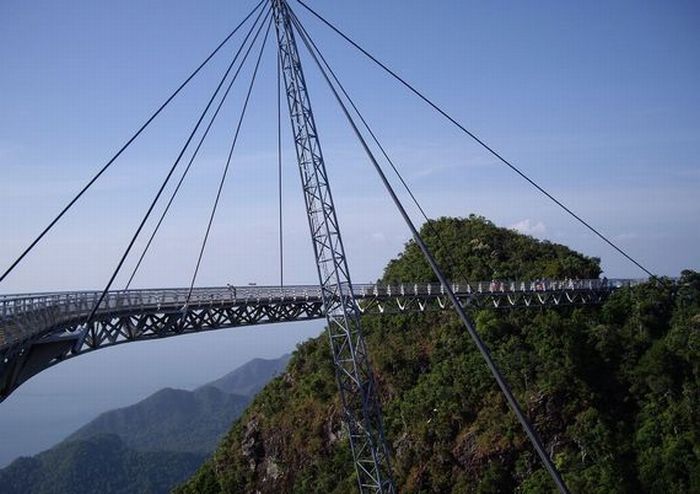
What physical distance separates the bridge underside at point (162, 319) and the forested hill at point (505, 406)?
126 inches

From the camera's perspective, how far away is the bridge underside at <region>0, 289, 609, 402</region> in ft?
50.7

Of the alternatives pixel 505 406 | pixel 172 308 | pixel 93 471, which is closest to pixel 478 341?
pixel 172 308

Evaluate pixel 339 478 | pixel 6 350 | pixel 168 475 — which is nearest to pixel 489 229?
pixel 339 478

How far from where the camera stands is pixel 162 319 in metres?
26.0

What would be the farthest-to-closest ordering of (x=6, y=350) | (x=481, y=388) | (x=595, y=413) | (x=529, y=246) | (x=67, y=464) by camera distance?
(x=67, y=464)
(x=529, y=246)
(x=481, y=388)
(x=595, y=413)
(x=6, y=350)

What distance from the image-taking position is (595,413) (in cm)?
3738

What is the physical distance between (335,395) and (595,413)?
16.7 meters

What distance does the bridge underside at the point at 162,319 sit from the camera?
15.5 m

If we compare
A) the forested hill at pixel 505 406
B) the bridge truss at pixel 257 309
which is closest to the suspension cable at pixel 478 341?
the bridge truss at pixel 257 309

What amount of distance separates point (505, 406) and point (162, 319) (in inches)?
841

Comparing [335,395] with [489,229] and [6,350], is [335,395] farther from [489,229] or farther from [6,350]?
[6,350]

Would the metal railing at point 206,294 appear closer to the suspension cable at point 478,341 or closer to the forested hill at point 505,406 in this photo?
the forested hill at point 505,406

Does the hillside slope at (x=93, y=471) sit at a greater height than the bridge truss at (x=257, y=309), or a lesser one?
lesser

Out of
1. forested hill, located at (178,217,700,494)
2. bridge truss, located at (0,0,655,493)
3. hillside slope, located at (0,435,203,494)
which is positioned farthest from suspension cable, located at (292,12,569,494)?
hillside slope, located at (0,435,203,494)
